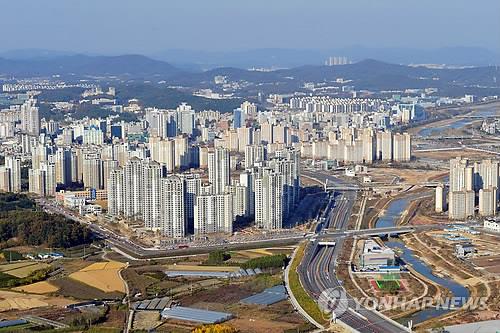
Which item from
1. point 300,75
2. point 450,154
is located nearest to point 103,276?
point 450,154

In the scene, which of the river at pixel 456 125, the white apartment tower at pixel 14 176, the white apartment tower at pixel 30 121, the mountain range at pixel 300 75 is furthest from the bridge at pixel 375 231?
the mountain range at pixel 300 75

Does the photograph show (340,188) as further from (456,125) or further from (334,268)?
(456,125)

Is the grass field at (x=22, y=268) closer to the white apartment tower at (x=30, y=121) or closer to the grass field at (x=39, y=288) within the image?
the grass field at (x=39, y=288)

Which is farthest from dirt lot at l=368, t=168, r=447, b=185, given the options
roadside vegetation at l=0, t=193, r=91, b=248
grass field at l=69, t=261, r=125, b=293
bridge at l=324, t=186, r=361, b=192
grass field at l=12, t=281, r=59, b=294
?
grass field at l=12, t=281, r=59, b=294

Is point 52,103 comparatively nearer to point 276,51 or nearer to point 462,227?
point 462,227

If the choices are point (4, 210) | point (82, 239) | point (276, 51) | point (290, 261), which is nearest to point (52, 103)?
point (4, 210)

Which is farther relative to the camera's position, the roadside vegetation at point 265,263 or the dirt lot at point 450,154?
the dirt lot at point 450,154
